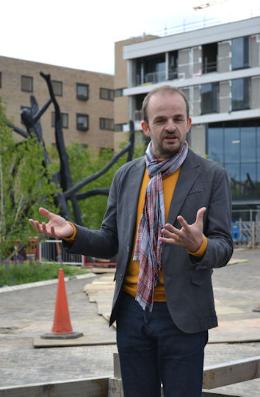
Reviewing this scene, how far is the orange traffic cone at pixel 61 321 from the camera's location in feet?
33.3

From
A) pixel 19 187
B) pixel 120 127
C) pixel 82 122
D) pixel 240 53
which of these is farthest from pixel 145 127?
pixel 82 122

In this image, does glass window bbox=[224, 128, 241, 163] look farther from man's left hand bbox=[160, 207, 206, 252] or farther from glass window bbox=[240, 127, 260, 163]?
man's left hand bbox=[160, 207, 206, 252]

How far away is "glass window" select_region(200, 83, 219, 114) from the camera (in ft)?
174

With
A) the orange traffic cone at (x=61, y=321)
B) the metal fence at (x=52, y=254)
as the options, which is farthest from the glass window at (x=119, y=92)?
the orange traffic cone at (x=61, y=321)

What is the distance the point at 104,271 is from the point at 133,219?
19.8 meters

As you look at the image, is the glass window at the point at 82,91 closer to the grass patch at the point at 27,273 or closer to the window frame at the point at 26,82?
the window frame at the point at 26,82

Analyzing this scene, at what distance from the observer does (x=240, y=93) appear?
170 feet

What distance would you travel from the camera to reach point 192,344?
3.25 m

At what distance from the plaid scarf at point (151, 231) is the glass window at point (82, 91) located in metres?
71.4

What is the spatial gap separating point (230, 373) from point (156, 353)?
1432 mm

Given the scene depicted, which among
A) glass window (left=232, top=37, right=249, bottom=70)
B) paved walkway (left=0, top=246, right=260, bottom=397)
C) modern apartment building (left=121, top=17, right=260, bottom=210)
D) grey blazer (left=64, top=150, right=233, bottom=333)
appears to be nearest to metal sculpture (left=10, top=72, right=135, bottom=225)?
paved walkway (left=0, top=246, right=260, bottom=397)

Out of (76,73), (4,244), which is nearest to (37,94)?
(76,73)

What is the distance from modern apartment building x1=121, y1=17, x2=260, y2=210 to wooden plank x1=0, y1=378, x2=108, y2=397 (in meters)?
47.8

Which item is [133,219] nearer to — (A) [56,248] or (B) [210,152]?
(A) [56,248]
